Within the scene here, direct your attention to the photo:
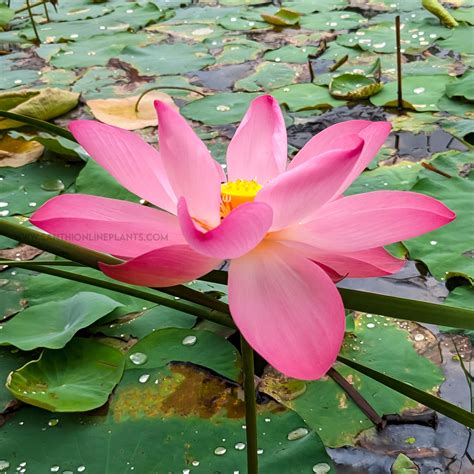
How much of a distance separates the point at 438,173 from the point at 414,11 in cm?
157

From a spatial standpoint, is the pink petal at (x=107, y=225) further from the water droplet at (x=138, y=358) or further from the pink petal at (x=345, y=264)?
the water droplet at (x=138, y=358)

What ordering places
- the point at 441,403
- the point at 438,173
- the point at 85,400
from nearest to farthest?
the point at 441,403, the point at 85,400, the point at 438,173

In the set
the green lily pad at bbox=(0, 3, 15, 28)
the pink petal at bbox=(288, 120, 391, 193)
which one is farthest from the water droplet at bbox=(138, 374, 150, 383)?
the green lily pad at bbox=(0, 3, 15, 28)

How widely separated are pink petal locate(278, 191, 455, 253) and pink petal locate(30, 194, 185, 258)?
0.09 m

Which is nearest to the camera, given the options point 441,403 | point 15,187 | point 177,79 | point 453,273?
point 441,403

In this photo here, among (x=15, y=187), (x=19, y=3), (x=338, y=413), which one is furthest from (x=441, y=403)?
(x=19, y=3)

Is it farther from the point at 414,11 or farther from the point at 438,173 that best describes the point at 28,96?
the point at 414,11

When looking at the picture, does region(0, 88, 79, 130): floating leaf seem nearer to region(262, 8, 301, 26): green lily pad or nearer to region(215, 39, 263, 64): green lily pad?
region(215, 39, 263, 64): green lily pad

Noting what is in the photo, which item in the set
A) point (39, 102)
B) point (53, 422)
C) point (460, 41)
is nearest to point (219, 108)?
point (39, 102)

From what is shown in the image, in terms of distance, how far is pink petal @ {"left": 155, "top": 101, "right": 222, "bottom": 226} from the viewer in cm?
52

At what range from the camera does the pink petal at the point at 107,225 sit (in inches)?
18.8

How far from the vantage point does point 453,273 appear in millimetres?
1098

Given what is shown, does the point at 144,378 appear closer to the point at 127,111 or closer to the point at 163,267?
the point at 163,267

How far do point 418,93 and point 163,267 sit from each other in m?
1.60
